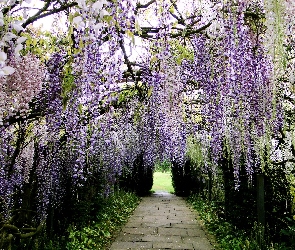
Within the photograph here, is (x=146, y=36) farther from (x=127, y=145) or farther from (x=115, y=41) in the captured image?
(x=127, y=145)

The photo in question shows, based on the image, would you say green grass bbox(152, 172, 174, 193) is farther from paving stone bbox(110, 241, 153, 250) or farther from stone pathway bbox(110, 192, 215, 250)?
paving stone bbox(110, 241, 153, 250)

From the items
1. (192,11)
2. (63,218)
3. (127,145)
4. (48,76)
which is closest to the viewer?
(48,76)

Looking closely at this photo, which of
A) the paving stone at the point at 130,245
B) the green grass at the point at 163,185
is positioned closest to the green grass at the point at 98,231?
the paving stone at the point at 130,245

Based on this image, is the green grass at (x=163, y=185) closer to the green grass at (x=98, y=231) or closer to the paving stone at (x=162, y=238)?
the green grass at (x=98, y=231)

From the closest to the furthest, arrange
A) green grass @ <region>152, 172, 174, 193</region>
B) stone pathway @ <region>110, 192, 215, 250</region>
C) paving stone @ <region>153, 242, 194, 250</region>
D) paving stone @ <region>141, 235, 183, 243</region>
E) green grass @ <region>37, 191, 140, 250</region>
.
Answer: green grass @ <region>37, 191, 140, 250</region>, paving stone @ <region>153, 242, 194, 250</region>, stone pathway @ <region>110, 192, 215, 250</region>, paving stone @ <region>141, 235, 183, 243</region>, green grass @ <region>152, 172, 174, 193</region>

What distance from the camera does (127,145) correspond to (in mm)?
9484

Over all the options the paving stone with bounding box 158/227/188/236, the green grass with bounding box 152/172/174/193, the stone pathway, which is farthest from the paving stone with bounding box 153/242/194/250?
the green grass with bounding box 152/172/174/193

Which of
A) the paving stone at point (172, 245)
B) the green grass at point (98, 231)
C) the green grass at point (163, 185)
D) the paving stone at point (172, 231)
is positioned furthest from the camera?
the green grass at point (163, 185)

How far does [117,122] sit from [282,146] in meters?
3.23

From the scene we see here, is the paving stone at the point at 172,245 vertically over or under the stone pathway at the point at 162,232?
over

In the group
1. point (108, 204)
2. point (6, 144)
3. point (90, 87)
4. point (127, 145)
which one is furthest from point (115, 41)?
point (127, 145)

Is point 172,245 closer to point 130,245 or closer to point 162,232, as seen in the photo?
point 130,245

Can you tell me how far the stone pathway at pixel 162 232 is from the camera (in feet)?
18.6

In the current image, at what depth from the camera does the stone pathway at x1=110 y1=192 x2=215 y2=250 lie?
5.68 metres
